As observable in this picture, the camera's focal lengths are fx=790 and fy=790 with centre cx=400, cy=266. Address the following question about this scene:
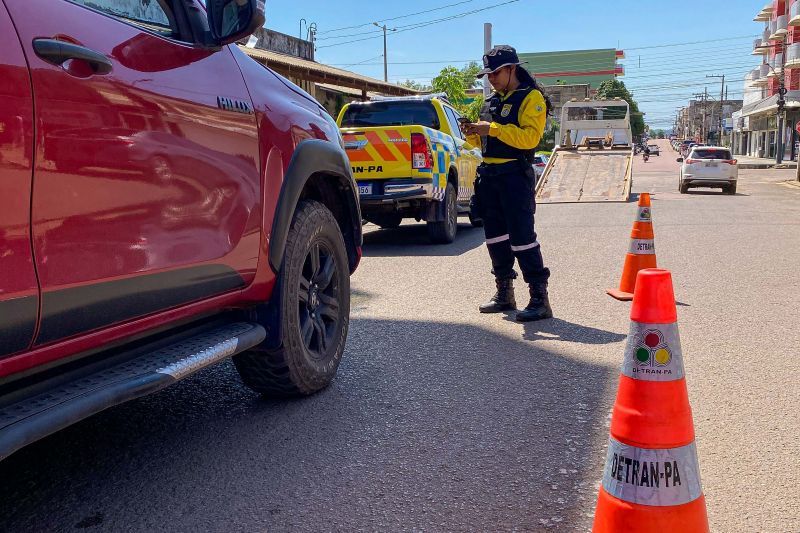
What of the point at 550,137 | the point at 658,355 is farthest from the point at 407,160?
the point at 550,137

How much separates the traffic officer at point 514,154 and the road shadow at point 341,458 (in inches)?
55.3

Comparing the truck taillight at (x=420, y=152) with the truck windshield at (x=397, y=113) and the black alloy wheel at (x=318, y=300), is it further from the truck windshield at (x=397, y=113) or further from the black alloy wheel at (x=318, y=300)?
the black alloy wheel at (x=318, y=300)

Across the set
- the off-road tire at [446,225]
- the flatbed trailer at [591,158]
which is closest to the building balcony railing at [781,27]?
the flatbed trailer at [591,158]

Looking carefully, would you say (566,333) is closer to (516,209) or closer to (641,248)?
(516,209)

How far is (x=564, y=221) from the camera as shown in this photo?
13.4 meters

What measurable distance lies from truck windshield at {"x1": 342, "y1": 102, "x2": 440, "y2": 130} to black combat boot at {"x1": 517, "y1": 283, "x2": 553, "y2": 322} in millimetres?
5479

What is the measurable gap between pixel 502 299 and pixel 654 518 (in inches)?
152

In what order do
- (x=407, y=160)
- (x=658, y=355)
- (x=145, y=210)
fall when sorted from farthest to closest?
(x=407, y=160) → (x=145, y=210) → (x=658, y=355)

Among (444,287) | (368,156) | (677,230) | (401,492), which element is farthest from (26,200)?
(677,230)

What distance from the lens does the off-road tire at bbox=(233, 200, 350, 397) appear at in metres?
3.45

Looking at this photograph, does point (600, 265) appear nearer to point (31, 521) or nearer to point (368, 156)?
point (368, 156)

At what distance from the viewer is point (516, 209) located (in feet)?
18.6

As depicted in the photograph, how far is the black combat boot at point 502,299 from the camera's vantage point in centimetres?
595

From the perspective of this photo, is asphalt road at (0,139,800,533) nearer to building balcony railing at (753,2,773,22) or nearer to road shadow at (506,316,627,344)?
road shadow at (506,316,627,344)
